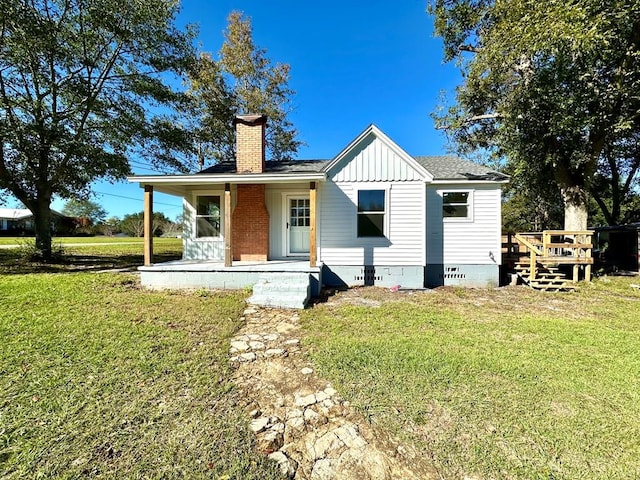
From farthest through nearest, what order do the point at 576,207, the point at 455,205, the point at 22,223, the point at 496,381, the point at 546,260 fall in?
the point at 22,223, the point at 576,207, the point at 455,205, the point at 546,260, the point at 496,381

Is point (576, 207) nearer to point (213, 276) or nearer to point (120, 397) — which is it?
point (213, 276)

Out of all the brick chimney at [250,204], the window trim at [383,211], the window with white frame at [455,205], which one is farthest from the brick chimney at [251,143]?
the window with white frame at [455,205]

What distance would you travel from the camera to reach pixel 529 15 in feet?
A: 27.1

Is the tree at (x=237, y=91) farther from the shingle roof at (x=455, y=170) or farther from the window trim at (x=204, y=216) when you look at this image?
the shingle roof at (x=455, y=170)

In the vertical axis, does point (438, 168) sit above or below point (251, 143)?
below

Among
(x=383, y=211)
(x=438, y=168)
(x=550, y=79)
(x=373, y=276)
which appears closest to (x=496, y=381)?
(x=373, y=276)

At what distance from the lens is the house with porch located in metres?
8.16

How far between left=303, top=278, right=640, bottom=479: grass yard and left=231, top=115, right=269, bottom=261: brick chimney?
384 cm

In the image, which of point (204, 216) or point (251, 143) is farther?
point (204, 216)

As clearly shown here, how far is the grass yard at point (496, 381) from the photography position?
2377mm

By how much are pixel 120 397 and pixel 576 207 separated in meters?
15.2

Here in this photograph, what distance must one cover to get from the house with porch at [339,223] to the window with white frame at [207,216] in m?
0.03

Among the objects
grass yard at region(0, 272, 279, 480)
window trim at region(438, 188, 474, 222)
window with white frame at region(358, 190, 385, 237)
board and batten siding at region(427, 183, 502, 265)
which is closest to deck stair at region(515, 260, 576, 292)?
board and batten siding at region(427, 183, 502, 265)

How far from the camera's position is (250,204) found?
9586mm
